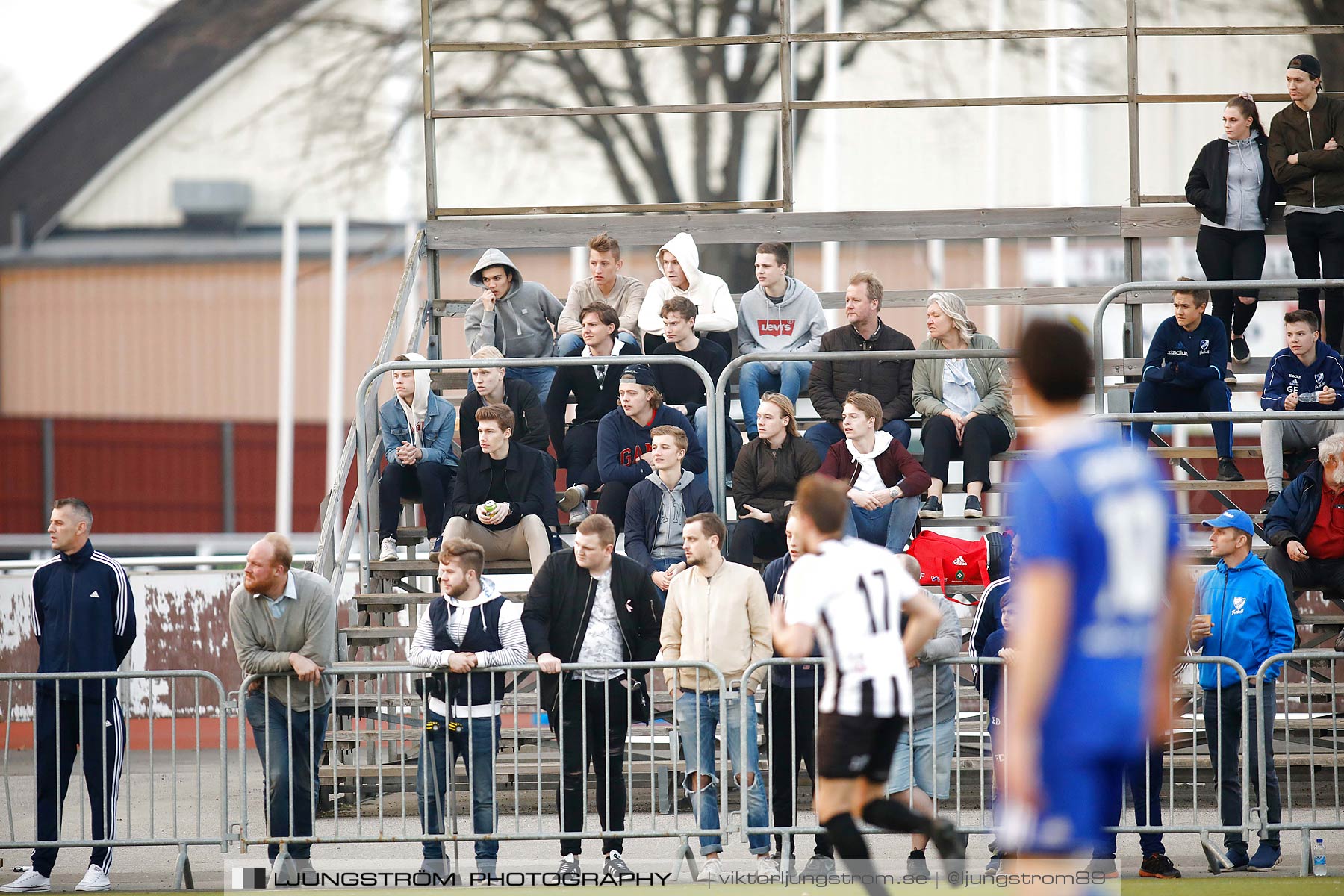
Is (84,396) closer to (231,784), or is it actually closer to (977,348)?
(231,784)

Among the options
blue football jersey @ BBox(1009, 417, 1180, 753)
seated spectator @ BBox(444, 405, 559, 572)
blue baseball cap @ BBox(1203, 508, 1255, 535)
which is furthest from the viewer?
seated spectator @ BBox(444, 405, 559, 572)

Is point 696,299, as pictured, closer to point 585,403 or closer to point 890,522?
point 585,403

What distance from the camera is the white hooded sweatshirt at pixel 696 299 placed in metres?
11.5

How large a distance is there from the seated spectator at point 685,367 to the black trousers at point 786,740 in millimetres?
2723

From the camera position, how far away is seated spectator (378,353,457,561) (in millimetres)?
10633

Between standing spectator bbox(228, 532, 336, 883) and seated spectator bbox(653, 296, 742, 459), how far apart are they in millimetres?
3149

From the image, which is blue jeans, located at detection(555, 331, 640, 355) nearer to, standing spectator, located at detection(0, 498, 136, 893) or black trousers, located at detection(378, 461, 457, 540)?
black trousers, located at detection(378, 461, 457, 540)

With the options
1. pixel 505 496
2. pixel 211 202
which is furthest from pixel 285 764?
pixel 211 202

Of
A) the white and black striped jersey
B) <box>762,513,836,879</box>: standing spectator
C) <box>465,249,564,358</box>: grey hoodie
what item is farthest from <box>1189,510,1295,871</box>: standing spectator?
<box>465,249,564,358</box>: grey hoodie

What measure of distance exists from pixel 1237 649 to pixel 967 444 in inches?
93.7

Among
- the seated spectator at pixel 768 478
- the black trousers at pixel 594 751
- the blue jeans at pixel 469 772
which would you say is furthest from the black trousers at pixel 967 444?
the blue jeans at pixel 469 772

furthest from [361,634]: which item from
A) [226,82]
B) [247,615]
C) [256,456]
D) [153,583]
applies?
[226,82]

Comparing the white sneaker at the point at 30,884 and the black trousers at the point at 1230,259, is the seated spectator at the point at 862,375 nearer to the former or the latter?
the black trousers at the point at 1230,259

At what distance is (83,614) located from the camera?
29.6 ft
